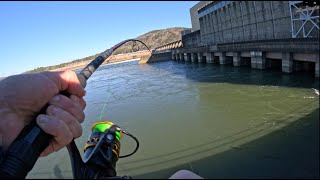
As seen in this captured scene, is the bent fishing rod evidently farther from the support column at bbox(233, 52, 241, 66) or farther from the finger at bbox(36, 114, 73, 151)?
the support column at bbox(233, 52, 241, 66)

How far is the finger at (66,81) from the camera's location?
152 centimetres

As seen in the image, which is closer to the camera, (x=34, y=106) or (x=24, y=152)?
(x=24, y=152)

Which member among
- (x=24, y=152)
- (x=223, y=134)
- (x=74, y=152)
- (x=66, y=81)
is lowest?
(x=223, y=134)

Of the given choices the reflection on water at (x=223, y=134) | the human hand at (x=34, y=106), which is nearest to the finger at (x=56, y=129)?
the human hand at (x=34, y=106)

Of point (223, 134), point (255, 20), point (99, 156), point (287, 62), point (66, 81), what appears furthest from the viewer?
point (255, 20)

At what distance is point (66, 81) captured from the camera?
1.59 meters

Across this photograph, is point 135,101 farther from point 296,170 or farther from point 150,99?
point 296,170

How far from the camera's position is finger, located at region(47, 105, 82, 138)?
1401mm

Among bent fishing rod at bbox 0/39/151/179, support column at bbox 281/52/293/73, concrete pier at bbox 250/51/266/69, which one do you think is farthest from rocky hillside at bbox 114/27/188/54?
bent fishing rod at bbox 0/39/151/179

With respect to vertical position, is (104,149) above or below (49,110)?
below

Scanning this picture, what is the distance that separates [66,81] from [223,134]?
339 inches

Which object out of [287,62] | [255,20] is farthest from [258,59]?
[255,20]

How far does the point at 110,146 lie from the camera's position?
2.40 meters

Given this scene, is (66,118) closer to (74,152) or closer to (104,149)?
(74,152)
